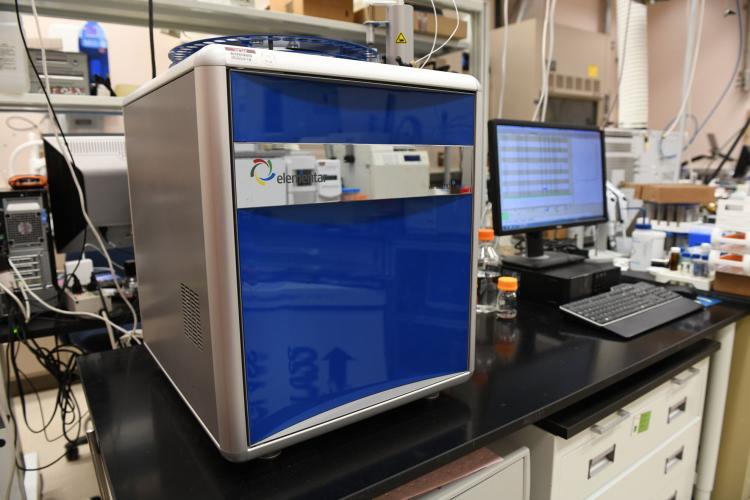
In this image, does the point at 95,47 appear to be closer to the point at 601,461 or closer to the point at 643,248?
the point at 643,248

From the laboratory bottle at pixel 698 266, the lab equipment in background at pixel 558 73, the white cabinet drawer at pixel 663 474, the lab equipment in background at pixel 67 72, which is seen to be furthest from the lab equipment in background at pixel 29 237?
the lab equipment in background at pixel 558 73

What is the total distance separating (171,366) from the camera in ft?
2.70

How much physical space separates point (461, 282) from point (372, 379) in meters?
0.22

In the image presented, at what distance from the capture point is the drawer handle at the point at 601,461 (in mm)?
1018

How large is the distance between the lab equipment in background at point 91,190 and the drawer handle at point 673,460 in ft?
5.24

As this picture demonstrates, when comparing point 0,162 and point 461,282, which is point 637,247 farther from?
point 0,162

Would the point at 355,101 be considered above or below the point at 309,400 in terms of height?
above

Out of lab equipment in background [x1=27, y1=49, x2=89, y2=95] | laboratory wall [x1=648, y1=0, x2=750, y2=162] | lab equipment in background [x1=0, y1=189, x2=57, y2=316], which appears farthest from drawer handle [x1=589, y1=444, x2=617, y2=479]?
laboratory wall [x1=648, y1=0, x2=750, y2=162]

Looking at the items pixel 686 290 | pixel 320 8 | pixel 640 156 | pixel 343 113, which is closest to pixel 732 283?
pixel 686 290

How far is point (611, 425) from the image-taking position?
1.02 meters

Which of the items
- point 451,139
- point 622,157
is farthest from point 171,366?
point 622,157

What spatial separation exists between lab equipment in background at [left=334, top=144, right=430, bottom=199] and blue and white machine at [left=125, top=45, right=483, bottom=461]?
0.01 meters

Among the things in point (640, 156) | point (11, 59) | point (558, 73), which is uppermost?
point (558, 73)

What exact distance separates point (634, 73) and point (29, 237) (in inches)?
127
